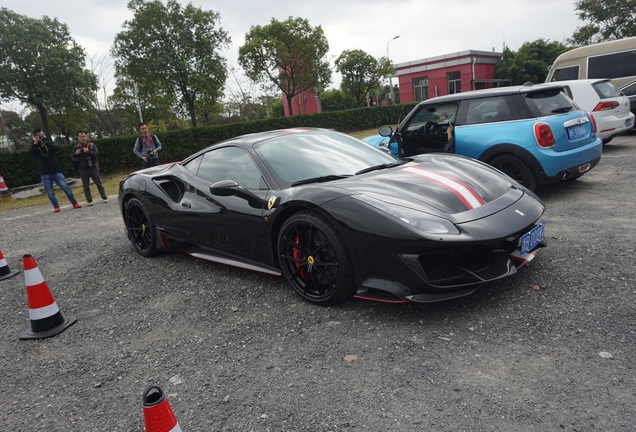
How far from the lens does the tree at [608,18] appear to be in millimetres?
32188

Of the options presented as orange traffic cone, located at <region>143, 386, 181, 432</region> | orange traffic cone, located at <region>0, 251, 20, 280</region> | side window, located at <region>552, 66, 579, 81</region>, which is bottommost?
orange traffic cone, located at <region>0, 251, 20, 280</region>

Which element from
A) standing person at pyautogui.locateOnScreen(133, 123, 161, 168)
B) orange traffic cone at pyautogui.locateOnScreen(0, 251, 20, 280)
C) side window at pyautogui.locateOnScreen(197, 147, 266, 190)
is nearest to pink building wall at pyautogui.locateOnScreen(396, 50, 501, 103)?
standing person at pyautogui.locateOnScreen(133, 123, 161, 168)

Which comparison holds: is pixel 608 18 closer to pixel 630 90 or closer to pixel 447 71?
pixel 447 71

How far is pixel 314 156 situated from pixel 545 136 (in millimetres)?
3184

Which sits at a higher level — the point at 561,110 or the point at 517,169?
the point at 561,110

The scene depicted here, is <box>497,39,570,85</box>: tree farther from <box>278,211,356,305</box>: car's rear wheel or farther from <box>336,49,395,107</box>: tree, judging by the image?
<box>278,211,356,305</box>: car's rear wheel

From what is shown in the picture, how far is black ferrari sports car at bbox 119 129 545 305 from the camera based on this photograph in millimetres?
2742

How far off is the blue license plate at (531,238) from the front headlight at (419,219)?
1.92ft

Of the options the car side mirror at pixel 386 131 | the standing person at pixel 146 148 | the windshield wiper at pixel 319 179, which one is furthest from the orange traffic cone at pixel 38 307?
the standing person at pixel 146 148

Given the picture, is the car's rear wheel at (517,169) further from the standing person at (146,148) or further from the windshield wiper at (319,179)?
the standing person at (146,148)

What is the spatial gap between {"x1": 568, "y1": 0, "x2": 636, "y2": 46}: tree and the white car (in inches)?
1188

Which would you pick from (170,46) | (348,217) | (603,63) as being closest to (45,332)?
(348,217)

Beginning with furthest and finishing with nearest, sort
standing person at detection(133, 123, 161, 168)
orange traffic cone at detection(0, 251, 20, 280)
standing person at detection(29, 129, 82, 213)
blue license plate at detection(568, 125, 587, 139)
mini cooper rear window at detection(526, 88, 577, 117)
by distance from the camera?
standing person at detection(133, 123, 161, 168), standing person at detection(29, 129, 82, 213), mini cooper rear window at detection(526, 88, 577, 117), blue license plate at detection(568, 125, 587, 139), orange traffic cone at detection(0, 251, 20, 280)

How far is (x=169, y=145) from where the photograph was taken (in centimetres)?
1747
